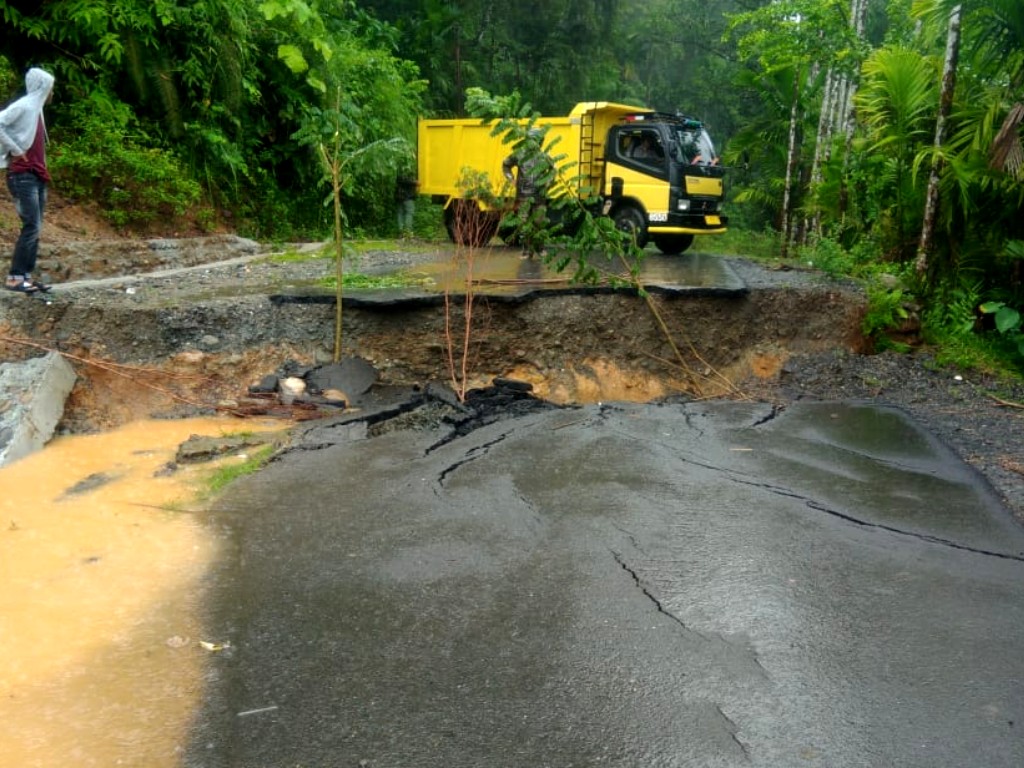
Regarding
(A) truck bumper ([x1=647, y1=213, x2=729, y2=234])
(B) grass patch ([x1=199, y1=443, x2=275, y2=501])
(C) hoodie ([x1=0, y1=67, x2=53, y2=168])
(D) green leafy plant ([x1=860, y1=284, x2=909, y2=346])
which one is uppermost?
(C) hoodie ([x1=0, y1=67, x2=53, y2=168])

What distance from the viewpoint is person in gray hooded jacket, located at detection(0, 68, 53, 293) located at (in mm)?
6918

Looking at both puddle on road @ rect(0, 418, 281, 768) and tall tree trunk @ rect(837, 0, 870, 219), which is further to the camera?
tall tree trunk @ rect(837, 0, 870, 219)

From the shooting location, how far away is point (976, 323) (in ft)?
30.2

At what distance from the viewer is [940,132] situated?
360 inches

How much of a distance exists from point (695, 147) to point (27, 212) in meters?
9.75

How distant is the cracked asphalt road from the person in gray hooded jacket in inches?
130

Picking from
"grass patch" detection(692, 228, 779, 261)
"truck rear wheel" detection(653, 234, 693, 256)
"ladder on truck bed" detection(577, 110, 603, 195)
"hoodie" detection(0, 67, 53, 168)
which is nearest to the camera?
"hoodie" detection(0, 67, 53, 168)

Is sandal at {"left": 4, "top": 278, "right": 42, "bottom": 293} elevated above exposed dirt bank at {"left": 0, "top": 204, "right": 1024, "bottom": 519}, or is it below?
above

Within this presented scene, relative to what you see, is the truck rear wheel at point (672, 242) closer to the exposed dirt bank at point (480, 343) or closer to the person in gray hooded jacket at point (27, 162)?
the exposed dirt bank at point (480, 343)

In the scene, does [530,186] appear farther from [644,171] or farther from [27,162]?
[27,162]

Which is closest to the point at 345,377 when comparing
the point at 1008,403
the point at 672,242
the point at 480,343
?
the point at 480,343

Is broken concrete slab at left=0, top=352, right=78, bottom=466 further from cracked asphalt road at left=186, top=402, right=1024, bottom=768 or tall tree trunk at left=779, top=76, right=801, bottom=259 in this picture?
tall tree trunk at left=779, top=76, right=801, bottom=259

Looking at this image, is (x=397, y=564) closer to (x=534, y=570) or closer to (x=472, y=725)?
(x=534, y=570)

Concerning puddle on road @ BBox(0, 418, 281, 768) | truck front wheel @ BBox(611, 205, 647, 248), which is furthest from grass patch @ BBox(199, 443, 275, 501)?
truck front wheel @ BBox(611, 205, 647, 248)
